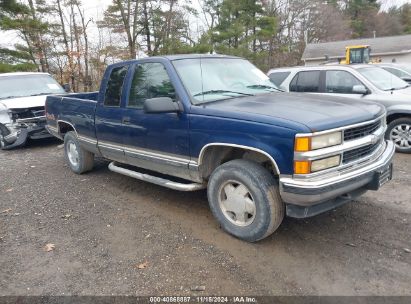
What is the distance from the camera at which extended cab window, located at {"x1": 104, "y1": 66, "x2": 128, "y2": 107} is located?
504cm

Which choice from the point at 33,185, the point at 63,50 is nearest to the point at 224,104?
the point at 33,185

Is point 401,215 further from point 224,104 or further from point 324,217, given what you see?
point 224,104

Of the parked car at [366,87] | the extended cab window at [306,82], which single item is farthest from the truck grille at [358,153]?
the extended cab window at [306,82]

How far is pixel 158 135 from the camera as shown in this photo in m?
4.35

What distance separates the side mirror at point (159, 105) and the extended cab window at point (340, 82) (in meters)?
4.73

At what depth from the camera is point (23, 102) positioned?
8.78 metres

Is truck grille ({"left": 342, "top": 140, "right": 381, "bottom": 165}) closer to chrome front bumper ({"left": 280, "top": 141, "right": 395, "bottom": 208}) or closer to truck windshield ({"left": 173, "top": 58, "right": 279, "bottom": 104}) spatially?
chrome front bumper ({"left": 280, "top": 141, "right": 395, "bottom": 208})

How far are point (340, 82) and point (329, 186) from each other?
16.2 feet

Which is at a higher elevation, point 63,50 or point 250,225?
point 63,50

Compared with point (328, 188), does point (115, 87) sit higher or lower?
higher

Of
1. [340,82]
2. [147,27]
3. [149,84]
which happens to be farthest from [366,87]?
[147,27]

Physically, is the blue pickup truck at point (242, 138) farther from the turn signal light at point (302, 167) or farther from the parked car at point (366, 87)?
the parked car at point (366, 87)

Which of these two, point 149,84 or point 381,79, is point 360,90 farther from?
point 149,84

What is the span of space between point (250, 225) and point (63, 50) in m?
22.4
